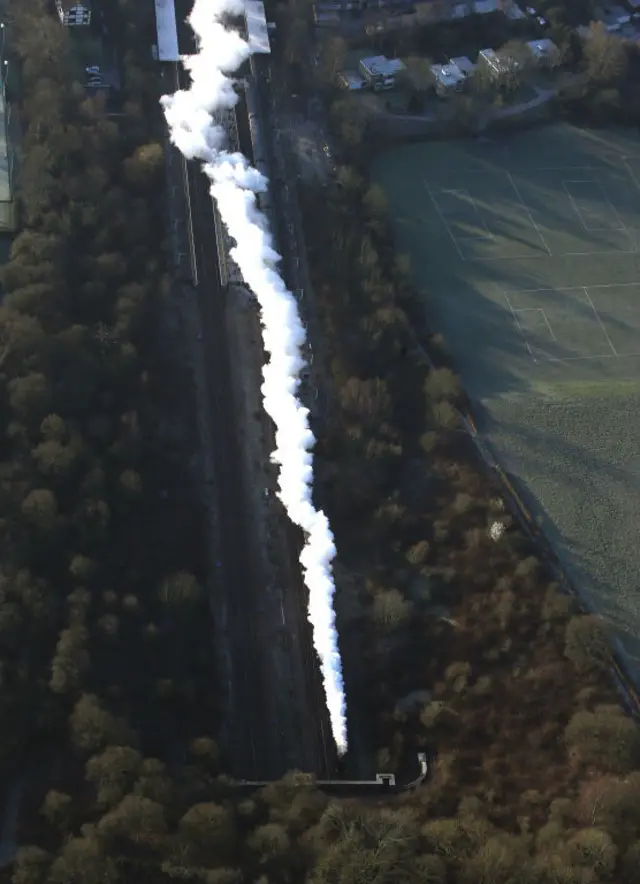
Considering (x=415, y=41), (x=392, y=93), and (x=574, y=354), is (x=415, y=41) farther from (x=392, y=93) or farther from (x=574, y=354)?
(x=574, y=354)

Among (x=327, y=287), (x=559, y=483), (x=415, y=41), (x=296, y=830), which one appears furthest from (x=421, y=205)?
(x=296, y=830)

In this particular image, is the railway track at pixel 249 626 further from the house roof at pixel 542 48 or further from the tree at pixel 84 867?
the house roof at pixel 542 48

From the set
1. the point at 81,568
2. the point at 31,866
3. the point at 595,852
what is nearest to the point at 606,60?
the point at 81,568

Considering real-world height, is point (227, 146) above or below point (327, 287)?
above

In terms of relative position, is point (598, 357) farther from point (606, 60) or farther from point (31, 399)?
point (31, 399)

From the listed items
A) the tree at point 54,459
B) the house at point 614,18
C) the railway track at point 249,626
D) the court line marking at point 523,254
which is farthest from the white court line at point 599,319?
the tree at point 54,459

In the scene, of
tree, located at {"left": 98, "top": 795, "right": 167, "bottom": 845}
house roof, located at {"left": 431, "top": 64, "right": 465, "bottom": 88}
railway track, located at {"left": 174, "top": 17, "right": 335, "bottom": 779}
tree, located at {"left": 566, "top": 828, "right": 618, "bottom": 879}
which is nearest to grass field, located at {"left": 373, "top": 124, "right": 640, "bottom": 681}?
house roof, located at {"left": 431, "top": 64, "right": 465, "bottom": 88}
